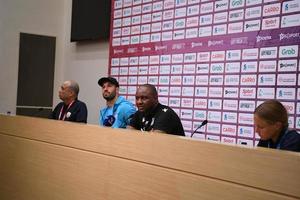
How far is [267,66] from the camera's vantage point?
9.83 feet

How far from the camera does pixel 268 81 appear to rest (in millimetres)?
2986

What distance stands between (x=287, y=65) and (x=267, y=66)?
0.17 metres

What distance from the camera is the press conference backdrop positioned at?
114 inches

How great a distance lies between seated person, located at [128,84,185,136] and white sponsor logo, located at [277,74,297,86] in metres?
0.85

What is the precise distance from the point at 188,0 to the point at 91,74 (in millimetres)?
1955

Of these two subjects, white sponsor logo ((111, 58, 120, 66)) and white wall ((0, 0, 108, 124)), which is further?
white wall ((0, 0, 108, 124))

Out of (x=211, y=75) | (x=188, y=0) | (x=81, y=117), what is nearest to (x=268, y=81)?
(x=211, y=75)

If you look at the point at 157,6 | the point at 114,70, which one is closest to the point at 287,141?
the point at 157,6

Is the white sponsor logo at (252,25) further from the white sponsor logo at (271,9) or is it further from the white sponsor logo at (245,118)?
the white sponsor logo at (245,118)

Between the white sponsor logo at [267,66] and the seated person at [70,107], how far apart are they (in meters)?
1.51

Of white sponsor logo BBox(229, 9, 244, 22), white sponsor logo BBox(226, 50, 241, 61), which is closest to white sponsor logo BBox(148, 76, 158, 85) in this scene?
white sponsor logo BBox(226, 50, 241, 61)

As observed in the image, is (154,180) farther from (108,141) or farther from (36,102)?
(36,102)

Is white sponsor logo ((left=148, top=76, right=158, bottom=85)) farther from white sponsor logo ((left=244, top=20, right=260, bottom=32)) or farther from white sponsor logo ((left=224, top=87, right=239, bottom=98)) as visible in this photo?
white sponsor logo ((left=244, top=20, right=260, bottom=32))

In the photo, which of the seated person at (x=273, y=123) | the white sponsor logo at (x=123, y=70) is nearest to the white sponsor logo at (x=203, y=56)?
the white sponsor logo at (x=123, y=70)
